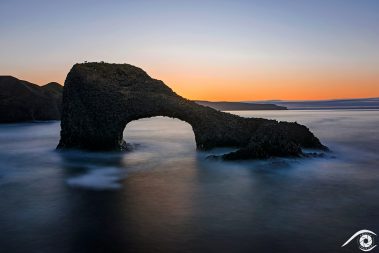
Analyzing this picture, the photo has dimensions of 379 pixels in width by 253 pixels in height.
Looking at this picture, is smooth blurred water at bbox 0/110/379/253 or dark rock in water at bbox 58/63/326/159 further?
dark rock in water at bbox 58/63/326/159

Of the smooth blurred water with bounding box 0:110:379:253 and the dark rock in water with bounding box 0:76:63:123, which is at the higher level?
the dark rock in water with bounding box 0:76:63:123

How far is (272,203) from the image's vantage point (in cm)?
1138

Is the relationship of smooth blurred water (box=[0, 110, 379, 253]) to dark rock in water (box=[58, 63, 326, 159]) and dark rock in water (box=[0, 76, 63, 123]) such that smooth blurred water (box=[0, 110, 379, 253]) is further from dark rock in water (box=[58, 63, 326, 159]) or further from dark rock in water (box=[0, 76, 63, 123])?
dark rock in water (box=[0, 76, 63, 123])

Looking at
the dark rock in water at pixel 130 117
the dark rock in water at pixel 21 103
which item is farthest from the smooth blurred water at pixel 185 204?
the dark rock in water at pixel 21 103

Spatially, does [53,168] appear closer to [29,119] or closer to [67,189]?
[67,189]

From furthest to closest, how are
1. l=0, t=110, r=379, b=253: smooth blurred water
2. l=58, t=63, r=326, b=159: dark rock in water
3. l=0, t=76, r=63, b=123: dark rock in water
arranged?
l=0, t=76, r=63, b=123: dark rock in water
l=58, t=63, r=326, b=159: dark rock in water
l=0, t=110, r=379, b=253: smooth blurred water

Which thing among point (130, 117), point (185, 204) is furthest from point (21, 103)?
point (185, 204)

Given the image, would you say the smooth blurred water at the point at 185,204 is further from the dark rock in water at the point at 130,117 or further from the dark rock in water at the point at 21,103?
the dark rock in water at the point at 21,103

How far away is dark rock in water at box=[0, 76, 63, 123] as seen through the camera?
2320 inches

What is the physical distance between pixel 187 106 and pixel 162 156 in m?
3.27

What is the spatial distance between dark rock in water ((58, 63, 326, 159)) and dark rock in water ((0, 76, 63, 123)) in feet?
133

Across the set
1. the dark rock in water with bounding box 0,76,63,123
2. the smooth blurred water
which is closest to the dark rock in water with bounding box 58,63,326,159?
the smooth blurred water

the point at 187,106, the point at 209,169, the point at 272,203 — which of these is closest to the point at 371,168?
the point at 209,169

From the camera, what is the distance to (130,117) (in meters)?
22.3
